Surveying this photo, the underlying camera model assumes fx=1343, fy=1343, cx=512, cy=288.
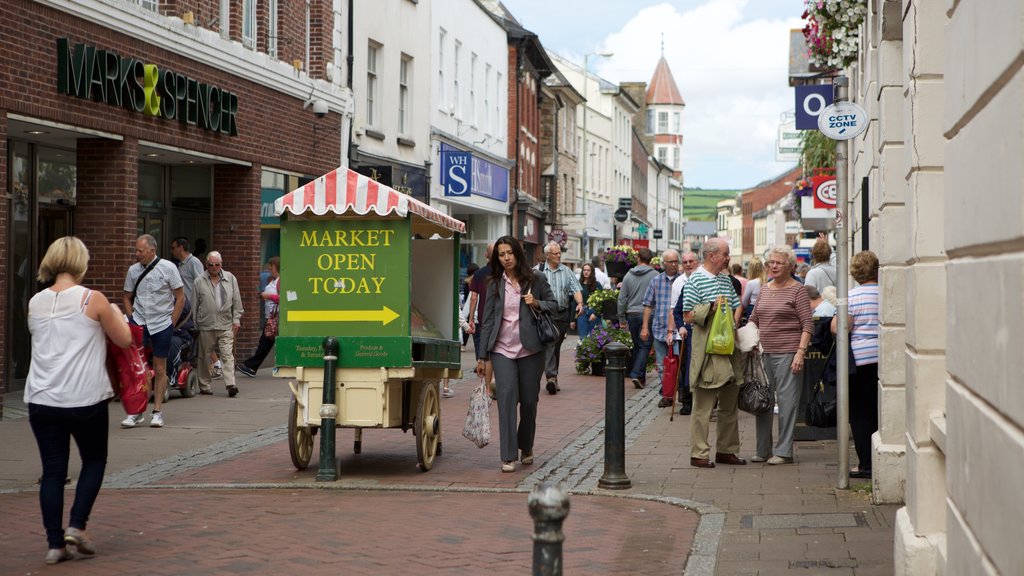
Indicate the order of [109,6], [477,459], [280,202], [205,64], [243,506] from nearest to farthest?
[243,506] → [280,202] → [477,459] → [109,6] → [205,64]

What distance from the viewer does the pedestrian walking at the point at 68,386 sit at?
6.93 m

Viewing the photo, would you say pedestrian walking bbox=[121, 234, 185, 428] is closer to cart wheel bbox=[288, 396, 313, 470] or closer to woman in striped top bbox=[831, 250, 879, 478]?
cart wheel bbox=[288, 396, 313, 470]

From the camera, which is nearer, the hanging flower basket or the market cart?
the market cart

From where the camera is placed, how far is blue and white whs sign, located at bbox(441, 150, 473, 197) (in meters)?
31.3

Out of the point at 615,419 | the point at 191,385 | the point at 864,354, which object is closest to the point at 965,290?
the point at 615,419

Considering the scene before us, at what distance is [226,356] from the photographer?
1638 cm

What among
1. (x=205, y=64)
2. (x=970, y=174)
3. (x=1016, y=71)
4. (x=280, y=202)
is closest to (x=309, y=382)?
(x=280, y=202)

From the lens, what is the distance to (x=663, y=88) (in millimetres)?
139500

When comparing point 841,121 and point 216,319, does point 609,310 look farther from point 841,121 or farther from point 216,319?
point 841,121

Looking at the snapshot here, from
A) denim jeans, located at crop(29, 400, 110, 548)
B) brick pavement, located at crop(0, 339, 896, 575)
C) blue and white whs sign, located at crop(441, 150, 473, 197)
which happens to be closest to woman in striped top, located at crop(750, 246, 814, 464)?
brick pavement, located at crop(0, 339, 896, 575)

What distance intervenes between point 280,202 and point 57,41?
20.1ft

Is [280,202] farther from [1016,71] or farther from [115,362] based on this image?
[1016,71]

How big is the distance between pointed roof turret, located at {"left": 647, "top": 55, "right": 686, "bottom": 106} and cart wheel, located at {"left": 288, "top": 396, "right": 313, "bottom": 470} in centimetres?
13138

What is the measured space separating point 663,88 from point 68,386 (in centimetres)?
13546
